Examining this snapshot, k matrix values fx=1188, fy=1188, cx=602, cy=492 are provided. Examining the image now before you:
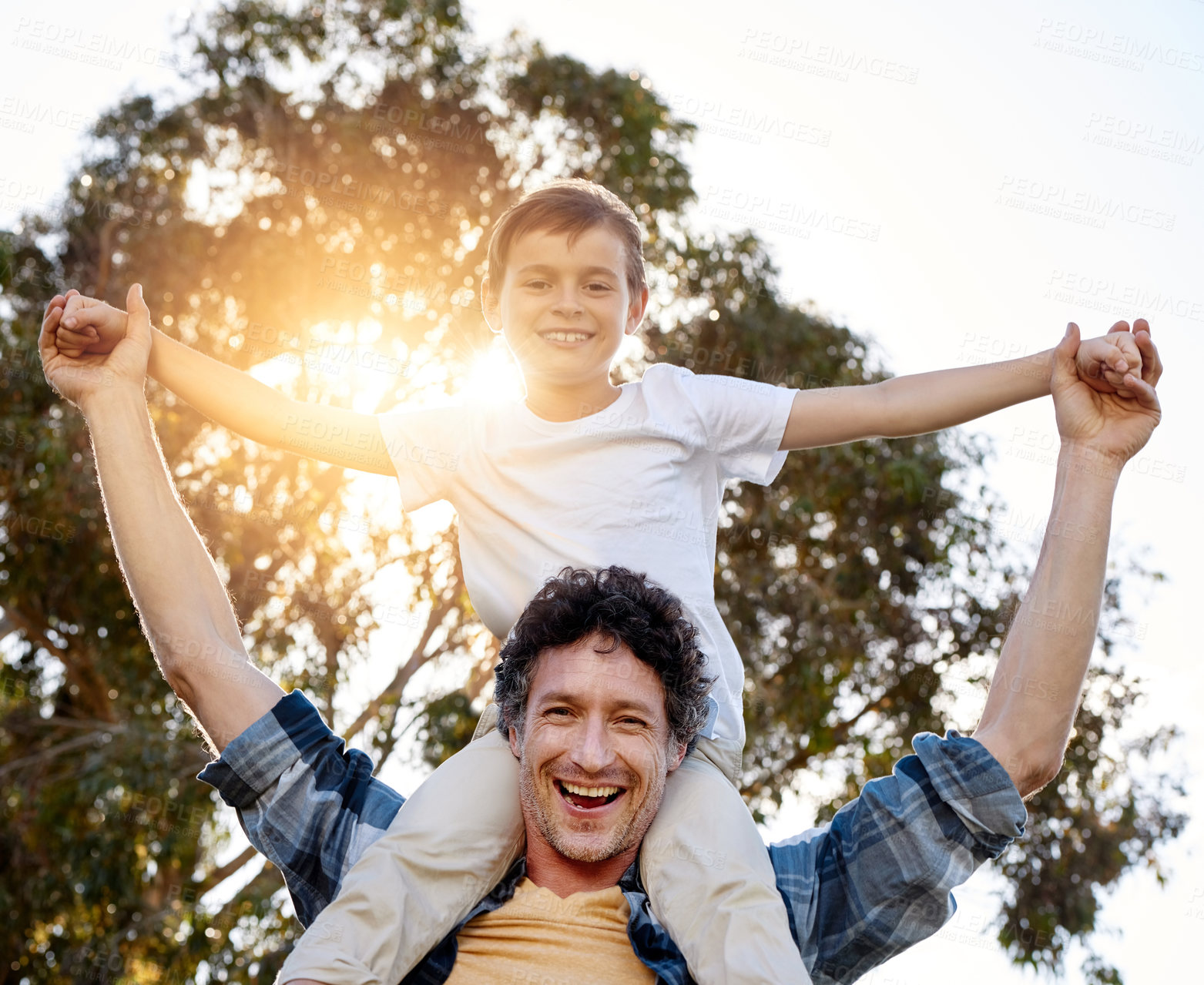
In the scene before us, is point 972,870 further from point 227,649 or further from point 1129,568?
point 1129,568

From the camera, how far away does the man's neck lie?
6.75ft

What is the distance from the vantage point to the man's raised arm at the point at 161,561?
2.03m

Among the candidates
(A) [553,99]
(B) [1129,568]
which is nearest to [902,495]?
(B) [1129,568]

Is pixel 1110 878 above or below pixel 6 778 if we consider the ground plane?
below

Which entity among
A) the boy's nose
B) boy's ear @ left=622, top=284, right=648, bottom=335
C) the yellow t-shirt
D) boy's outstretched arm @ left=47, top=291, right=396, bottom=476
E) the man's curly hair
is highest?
boy's ear @ left=622, top=284, right=648, bottom=335

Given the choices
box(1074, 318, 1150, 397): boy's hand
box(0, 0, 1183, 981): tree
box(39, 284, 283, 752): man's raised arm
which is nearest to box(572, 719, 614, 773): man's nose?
box(39, 284, 283, 752): man's raised arm

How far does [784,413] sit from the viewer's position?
2.24 meters

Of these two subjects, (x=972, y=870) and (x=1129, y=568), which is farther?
(x=1129, y=568)

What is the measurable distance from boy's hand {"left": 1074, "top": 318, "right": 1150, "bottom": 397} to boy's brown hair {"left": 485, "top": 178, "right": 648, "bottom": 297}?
2.94 feet

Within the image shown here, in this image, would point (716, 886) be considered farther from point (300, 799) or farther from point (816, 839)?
point (300, 799)

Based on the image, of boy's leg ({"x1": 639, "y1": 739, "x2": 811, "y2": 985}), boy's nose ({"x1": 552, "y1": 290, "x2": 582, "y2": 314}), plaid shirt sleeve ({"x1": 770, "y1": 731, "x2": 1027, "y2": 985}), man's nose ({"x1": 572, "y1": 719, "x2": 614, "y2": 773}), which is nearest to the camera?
boy's leg ({"x1": 639, "y1": 739, "x2": 811, "y2": 985})

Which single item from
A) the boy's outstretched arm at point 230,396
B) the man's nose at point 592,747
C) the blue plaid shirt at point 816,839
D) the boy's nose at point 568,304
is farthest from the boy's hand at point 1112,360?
the boy's outstretched arm at point 230,396

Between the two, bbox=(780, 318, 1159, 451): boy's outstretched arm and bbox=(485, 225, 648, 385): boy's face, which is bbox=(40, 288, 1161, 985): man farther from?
bbox=(485, 225, 648, 385): boy's face

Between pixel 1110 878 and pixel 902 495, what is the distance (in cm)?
346
